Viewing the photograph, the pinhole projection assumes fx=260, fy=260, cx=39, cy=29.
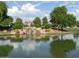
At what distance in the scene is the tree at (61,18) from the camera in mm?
6492

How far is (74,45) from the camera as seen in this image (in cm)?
633

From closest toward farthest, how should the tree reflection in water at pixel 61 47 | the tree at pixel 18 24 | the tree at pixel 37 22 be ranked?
the tree reflection in water at pixel 61 47, the tree at pixel 37 22, the tree at pixel 18 24

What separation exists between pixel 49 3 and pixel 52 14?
0.34 m

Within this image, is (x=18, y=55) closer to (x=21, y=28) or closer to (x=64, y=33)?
(x=21, y=28)

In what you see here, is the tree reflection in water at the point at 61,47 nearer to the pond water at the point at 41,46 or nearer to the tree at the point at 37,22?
the pond water at the point at 41,46

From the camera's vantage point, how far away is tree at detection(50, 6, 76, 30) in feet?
21.3

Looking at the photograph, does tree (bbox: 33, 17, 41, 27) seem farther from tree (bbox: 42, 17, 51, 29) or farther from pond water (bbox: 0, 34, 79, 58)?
pond water (bbox: 0, 34, 79, 58)

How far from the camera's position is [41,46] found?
20.2 ft

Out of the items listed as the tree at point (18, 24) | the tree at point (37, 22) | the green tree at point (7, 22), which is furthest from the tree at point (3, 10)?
the tree at point (37, 22)

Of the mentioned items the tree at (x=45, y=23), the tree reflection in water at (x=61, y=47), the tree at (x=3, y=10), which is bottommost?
the tree reflection in water at (x=61, y=47)

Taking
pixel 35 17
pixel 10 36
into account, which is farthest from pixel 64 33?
pixel 10 36

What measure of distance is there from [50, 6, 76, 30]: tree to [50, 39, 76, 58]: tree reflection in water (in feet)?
→ 1.44

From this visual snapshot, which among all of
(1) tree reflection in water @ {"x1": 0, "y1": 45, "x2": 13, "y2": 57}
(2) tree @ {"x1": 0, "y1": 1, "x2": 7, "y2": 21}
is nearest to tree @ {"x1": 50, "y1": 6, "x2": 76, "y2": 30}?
(2) tree @ {"x1": 0, "y1": 1, "x2": 7, "y2": 21}

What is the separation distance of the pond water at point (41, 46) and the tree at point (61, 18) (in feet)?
1.07
